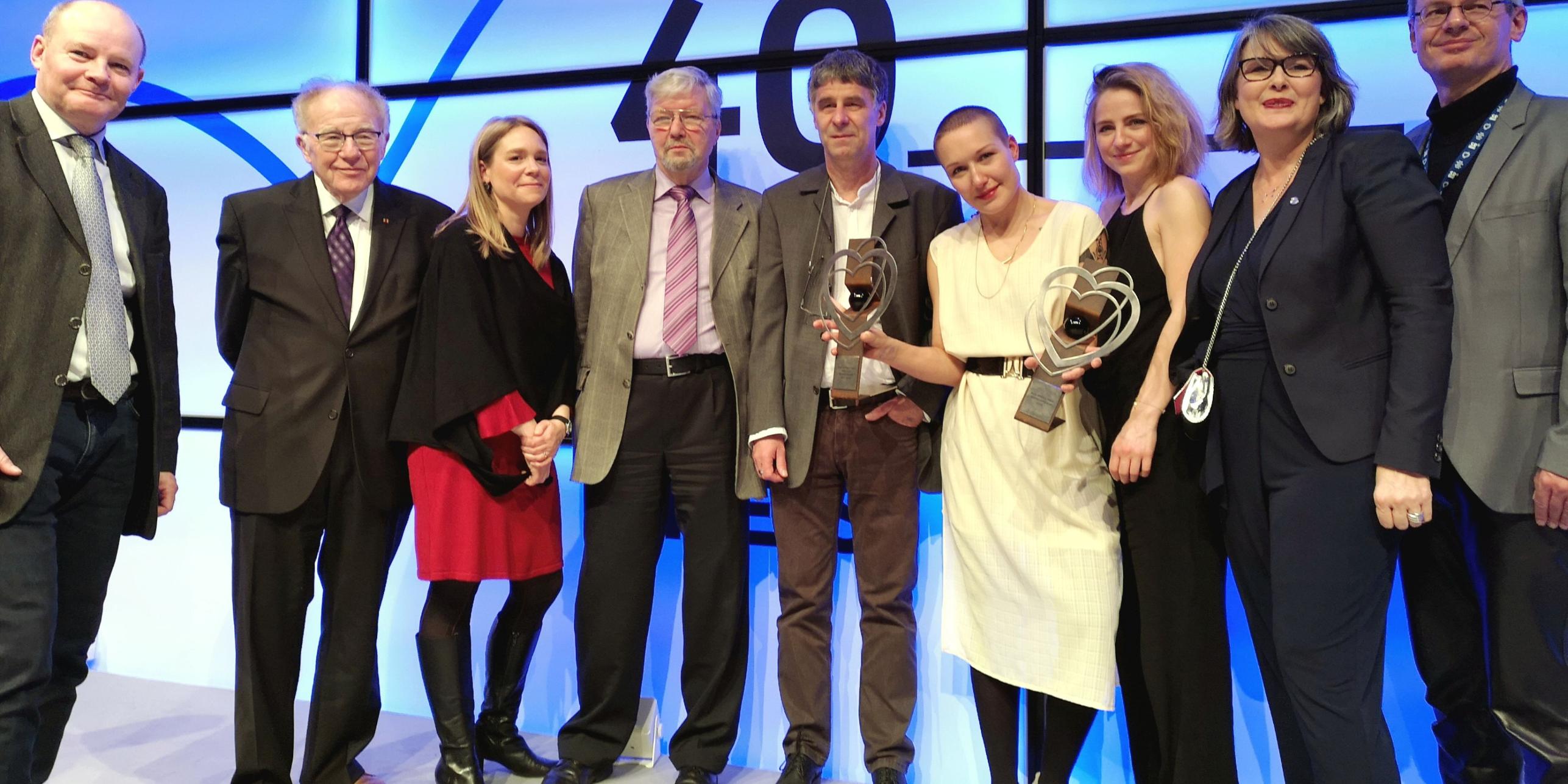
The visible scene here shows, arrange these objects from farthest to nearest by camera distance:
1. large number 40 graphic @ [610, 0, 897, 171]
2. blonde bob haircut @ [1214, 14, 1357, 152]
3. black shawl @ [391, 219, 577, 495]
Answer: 1. large number 40 graphic @ [610, 0, 897, 171]
2. black shawl @ [391, 219, 577, 495]
3. blonde bob haircut @ [1214, 14, 1357, 152]

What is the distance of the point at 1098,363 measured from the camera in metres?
Result: 2.50

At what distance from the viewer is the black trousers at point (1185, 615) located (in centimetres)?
241

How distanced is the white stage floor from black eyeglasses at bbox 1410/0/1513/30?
2652 mm

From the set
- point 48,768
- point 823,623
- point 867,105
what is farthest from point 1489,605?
point 48,768

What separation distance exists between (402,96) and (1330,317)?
130 inches

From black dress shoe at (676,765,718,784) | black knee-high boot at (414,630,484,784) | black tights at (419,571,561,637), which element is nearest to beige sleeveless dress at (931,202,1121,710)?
black dress shoe at (676,765,718,784)

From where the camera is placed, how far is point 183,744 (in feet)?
11.5

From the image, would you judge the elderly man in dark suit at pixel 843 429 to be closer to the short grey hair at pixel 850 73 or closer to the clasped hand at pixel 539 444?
the short grey hair at pixel 850 73

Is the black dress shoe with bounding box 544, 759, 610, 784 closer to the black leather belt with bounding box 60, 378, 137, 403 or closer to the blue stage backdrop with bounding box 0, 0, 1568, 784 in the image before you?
the blue stage backdrop with bounding box 0, 0, 1568, 784

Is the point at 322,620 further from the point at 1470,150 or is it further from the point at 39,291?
the point at 1470,150

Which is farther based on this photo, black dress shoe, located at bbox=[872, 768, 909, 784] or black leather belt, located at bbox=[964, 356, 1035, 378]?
black dress shoe, located at bbox=[872, 768, 909, 784]

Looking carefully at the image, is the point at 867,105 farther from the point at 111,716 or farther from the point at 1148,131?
the point at 111,716

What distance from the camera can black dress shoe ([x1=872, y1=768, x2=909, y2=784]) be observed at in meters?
2.89

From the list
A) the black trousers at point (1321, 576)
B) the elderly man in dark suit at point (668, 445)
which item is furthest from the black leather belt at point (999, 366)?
the elderly man in dark suit at point (668, 445)
